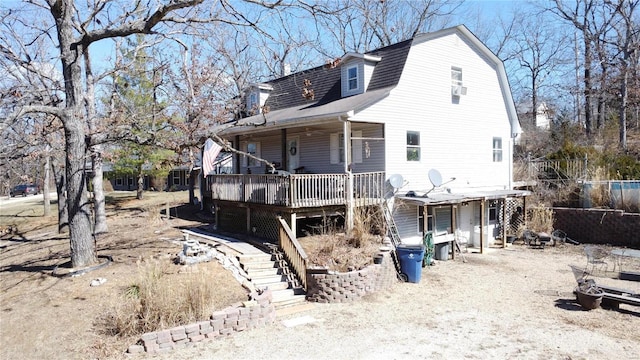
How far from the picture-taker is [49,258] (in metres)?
12.9

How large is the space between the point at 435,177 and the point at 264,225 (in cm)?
665

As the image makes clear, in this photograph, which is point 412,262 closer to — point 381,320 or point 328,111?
point 381,320

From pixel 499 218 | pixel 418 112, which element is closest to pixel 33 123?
pixel 418 112

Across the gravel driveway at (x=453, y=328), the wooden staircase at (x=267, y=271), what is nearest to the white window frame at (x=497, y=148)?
the gravel driveway at (x=453, y=328)

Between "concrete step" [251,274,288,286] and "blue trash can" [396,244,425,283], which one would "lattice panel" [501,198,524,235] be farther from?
"concrete step" [251,274,288,286]

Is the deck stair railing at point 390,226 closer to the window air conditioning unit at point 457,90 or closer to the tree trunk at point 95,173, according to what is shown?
the window air conditioning unit at point 457,90

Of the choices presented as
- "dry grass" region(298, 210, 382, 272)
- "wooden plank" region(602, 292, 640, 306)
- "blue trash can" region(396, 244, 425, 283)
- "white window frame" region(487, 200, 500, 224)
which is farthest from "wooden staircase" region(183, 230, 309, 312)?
"white window frame" region(487, 200, 500, 224)

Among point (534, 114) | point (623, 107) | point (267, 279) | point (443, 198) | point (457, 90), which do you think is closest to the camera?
point (267, 279)

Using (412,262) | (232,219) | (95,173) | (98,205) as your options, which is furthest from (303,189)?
(95,173)

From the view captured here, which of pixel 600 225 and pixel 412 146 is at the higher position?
pixel 412 146

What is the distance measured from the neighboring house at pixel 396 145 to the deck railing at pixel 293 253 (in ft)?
2.17

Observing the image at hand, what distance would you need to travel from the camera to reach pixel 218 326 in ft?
26.3

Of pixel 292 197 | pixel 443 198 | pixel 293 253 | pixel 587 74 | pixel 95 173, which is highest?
pixel 587 74

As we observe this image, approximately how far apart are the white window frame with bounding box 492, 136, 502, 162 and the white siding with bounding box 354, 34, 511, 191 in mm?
236
